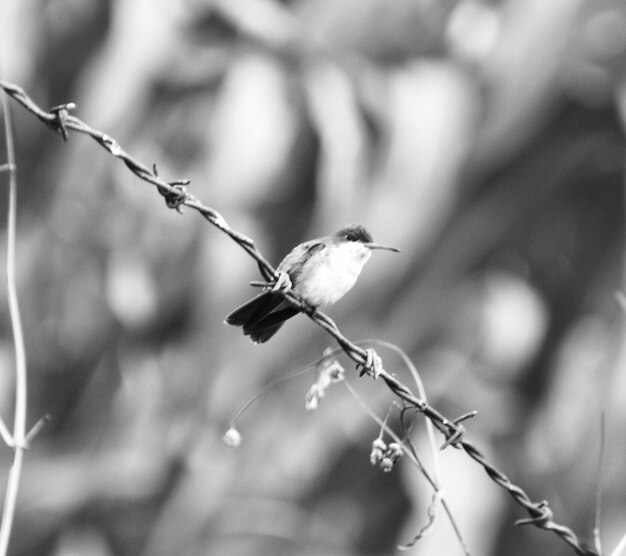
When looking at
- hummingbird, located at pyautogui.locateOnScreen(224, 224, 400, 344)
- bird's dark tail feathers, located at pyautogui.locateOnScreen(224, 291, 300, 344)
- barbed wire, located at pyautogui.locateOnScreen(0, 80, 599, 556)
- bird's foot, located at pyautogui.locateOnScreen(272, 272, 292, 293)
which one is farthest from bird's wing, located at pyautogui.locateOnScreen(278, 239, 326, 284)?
barbed wire, located at pyautogui.locateOnScreen(0, 80, 599, 556)

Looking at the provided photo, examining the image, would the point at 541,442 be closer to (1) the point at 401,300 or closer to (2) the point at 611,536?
(2) the point at 611,536

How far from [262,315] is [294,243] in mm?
6746

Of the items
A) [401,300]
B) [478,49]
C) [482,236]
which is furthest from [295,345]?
[478,49]

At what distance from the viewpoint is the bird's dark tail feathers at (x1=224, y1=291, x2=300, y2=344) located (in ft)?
16.8

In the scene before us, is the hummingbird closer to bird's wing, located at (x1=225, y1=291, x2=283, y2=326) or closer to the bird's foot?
bird's wing, located at (x1=225, y1=291, x2=283, y2=326)

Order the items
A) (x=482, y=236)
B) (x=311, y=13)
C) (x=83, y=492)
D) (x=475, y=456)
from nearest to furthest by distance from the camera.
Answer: (x=475, y=456)
(x=83, y=492)
(x=482, y=236)
(x=311, y=13)

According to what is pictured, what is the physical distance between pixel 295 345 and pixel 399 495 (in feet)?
11.1

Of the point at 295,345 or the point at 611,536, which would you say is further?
the point at 611,536

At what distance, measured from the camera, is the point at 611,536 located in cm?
1230

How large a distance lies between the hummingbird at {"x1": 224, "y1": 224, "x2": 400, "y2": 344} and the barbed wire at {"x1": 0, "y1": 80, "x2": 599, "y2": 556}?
38.4 inches

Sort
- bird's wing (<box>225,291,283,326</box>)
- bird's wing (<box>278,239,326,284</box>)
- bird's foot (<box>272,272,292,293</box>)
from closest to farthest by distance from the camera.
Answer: bird's foot (<box>272,272,292,293</box>)
bird's wing (<box>225,291,283,326</box>)
bird's wing (<box>278,239,326,284</box>)

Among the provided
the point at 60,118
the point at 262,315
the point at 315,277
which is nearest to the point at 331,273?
the point at 315,277

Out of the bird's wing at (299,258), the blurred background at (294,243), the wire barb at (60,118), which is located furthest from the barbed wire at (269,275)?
the blurred background at (294,243)

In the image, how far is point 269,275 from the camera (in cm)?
405
